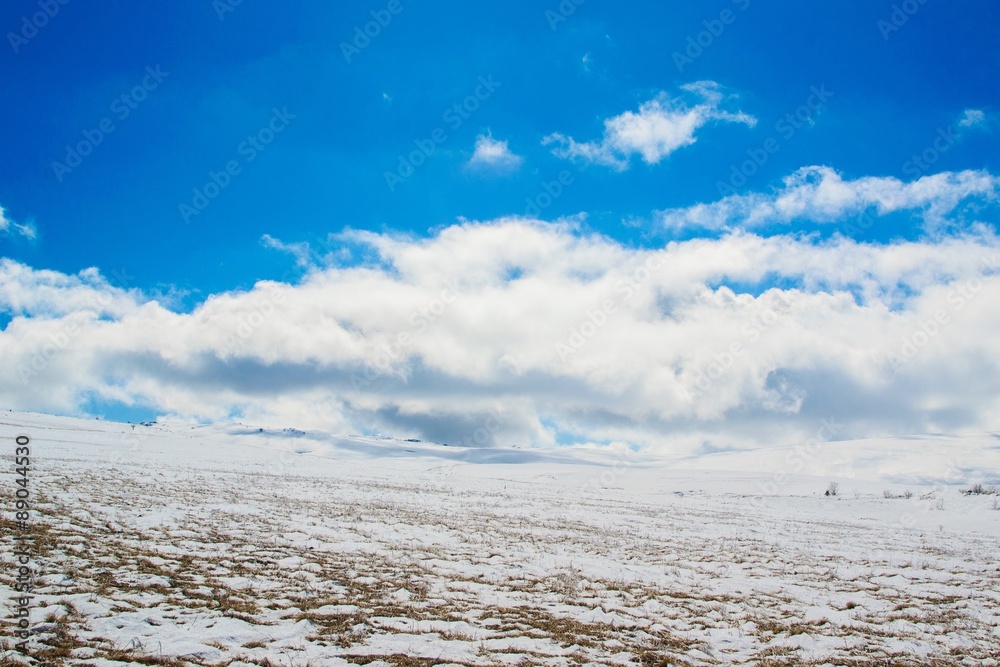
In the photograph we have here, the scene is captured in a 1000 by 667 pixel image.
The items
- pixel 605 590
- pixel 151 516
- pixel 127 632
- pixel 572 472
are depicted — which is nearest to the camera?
pixel 127 632

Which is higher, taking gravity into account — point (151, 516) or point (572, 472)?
point (151, 516)

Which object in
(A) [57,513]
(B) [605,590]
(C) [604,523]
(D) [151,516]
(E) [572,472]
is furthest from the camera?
(E) [572,472]

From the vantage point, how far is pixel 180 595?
33.7 feet

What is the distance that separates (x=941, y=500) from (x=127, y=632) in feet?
214

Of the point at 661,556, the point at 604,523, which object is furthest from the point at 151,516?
the point at 604,523

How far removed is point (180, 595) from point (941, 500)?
64.3 m

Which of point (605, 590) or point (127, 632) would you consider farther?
point (605, 590)

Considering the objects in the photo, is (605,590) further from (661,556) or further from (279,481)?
(279,481)

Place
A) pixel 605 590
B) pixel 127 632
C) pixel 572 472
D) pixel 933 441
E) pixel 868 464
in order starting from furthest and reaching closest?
1. pixel 933 441
2. pixel 868 464
3. pixel 572 472
4. pixel 605 590
5. pixel 127 632

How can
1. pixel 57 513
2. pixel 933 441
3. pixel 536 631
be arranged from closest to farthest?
pixel 536 631 < pixel 57 513 < pixel 933 441

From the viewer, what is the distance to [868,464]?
13125 centimetres

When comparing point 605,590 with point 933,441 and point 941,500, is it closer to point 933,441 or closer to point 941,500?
point 941,500

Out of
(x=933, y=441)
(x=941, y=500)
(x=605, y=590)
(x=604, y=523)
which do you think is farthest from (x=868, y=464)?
(x=605, y=590)

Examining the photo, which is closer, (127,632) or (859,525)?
(127,632)
